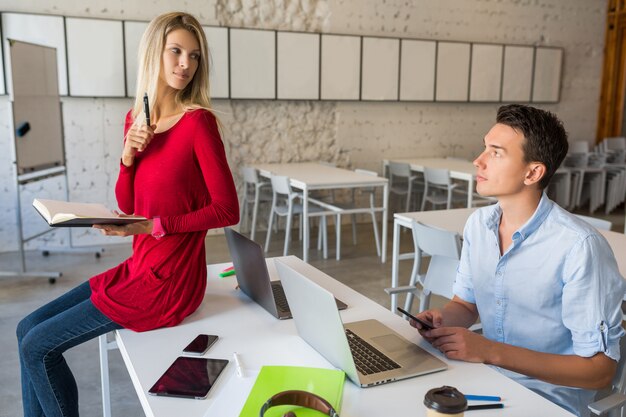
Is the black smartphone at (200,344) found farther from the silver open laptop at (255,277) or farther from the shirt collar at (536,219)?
the shirt collar at (536,219)

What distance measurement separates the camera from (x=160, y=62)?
1.71 m

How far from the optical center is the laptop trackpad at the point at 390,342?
1380 mm

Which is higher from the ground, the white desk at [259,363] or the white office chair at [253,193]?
the white desk at [259,363]

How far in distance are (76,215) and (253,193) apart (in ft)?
15.3

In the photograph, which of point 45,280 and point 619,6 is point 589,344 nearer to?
point 45,280

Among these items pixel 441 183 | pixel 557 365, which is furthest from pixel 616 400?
pixel 441 183

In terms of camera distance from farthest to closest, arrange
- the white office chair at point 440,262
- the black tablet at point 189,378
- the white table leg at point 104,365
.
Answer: the white office chair at point 440,262, the white table leg at point 104,365, the black tablet at point 189,378

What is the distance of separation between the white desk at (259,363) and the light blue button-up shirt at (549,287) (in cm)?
26

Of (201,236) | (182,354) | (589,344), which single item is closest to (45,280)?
(201,236)

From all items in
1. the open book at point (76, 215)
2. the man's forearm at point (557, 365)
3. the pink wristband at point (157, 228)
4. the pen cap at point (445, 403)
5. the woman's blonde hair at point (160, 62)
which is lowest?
the man's forearm at point (557, 365)

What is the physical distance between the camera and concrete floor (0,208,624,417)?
261cm

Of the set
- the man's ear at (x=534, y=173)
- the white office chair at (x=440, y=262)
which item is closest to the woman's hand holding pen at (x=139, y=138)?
the man's ear at (x=534, y=173)

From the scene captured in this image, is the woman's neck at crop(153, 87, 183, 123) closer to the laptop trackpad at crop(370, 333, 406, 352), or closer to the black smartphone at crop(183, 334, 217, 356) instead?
the black smartphone at crop(183, 334, 217, 356)

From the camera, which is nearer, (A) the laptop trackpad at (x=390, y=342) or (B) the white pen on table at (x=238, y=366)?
(B) the white pen on table at (x=238, y=366)
